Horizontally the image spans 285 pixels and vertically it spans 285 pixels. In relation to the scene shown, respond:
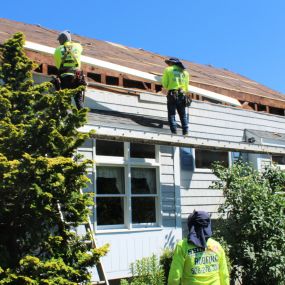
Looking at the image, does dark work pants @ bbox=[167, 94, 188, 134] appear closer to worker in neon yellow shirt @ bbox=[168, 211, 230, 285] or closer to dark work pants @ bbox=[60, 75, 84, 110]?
dark work pants @ bbox=[60, 75, 84, 110]

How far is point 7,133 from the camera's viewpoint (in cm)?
662

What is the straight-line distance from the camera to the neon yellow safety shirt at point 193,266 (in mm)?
4957

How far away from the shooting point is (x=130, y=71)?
10.4m

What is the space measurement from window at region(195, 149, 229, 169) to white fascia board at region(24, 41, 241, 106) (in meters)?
1.27

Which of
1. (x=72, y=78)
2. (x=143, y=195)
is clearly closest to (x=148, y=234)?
(x=143, y=195)

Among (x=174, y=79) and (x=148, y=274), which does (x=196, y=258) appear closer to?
(x=148, y=274)

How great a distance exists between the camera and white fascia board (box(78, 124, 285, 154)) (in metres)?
8.53

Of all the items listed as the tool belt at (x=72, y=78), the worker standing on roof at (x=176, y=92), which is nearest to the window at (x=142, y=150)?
the worker standing on roof at (x=176, y=92)

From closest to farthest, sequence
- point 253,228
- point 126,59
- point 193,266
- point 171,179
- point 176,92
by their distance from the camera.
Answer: point 193,266 < point 253,228 < point 176,92 < point 171,179 < point 126,59

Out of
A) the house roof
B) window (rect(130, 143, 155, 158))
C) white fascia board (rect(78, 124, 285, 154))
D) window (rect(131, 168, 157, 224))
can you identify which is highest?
the house roof

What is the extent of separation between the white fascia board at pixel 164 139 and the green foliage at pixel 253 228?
1.95 ft

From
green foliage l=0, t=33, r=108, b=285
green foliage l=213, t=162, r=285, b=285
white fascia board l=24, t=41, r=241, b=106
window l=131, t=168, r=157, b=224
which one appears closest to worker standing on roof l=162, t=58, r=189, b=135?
white fascia board l=24, t=41, r=241, b=106

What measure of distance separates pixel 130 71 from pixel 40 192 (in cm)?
465

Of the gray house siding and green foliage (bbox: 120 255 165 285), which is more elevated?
the gray house siding
